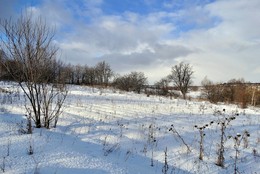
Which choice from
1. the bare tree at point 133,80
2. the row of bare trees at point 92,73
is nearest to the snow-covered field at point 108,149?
the bare tree at point 133,80

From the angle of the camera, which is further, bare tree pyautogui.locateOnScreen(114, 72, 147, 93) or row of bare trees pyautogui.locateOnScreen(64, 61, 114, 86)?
row of bare trees pyautogui.locateOnScreen(64, 61, 114, 86)

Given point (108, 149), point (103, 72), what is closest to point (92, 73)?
point (103, 72)

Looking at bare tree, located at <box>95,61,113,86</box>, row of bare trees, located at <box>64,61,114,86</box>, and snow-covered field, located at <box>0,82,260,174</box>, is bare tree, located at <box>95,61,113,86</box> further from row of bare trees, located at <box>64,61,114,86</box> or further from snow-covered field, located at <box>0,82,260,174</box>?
snow-covered field, located at <box>0,82,260,174</box>

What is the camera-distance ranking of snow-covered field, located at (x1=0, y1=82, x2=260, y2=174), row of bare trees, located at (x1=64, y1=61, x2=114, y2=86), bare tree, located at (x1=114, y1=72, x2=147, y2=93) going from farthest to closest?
row of bare trees, located at (x1=64, y1=61, x2=114, y2=86) < bare tree, located at (x1=114, y1=72, x2=147, y2=93) < snow-covered field, located at (x1=0, y1=82, x2=260, y2=174)

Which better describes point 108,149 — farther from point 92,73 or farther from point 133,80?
point 92,73

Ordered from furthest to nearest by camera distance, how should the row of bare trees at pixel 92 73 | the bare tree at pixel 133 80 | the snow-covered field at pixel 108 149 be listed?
the row of bare trees at pixel 92 73 → the bare tree at pixel 133 80 → the snow-covered field at pixel 108 149

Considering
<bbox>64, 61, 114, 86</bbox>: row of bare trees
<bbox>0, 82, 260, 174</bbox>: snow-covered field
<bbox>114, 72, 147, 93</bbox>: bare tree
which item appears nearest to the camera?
<bbox>0, 82, 260, 174</bbox>: snow-covered field

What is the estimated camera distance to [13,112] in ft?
24.6

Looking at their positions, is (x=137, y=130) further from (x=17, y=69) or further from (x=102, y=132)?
(x=17, y=69)

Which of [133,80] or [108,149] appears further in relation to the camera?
[133,80]

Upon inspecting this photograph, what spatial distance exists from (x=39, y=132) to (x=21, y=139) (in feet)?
2.41

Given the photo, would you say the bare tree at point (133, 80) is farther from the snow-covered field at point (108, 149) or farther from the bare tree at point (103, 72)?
the snow-covered field at point (108, 149)

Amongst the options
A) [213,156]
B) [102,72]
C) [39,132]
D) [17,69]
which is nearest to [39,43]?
[17,69]

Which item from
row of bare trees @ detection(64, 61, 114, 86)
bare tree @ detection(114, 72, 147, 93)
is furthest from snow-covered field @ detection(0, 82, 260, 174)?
row of bare trees @ detection(64, 61, 114, 86)
